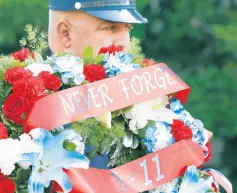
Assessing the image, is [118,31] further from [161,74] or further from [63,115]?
[63,115]

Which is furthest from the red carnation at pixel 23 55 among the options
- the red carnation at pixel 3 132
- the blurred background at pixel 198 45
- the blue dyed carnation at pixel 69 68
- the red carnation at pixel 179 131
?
the blurred background at pixel 198 45

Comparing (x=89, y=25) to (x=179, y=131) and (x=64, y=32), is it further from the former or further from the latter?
(x=179, y=131)

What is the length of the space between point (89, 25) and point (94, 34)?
6 cm

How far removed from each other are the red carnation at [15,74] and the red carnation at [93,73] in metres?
0.25

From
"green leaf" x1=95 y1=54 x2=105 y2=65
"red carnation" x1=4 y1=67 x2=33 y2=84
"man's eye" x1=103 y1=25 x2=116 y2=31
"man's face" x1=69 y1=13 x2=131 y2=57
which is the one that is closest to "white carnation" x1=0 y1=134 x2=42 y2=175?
"red carnation" x1=4 y1=67 x2=33 y2=84

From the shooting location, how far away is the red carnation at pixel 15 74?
4121mm

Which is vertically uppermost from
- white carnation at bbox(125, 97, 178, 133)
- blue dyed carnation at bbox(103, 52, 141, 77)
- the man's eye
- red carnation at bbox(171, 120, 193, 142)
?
blue dyed carnation at bbox(103, 52, 141, 77)

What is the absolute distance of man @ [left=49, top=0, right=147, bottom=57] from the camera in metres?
5.08

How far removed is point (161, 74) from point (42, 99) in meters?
0.67

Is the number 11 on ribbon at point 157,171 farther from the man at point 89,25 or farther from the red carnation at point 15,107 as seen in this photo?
the man at point 89,25

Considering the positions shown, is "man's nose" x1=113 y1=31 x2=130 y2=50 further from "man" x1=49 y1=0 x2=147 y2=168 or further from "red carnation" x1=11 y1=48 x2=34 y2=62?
"red carnation" x1=11 y1=48 x2=34 y2=62

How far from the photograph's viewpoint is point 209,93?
15.4 m

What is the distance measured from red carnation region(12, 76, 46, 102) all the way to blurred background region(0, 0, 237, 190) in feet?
34.8

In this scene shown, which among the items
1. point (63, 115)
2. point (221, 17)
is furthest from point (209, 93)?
point (63, 115)
